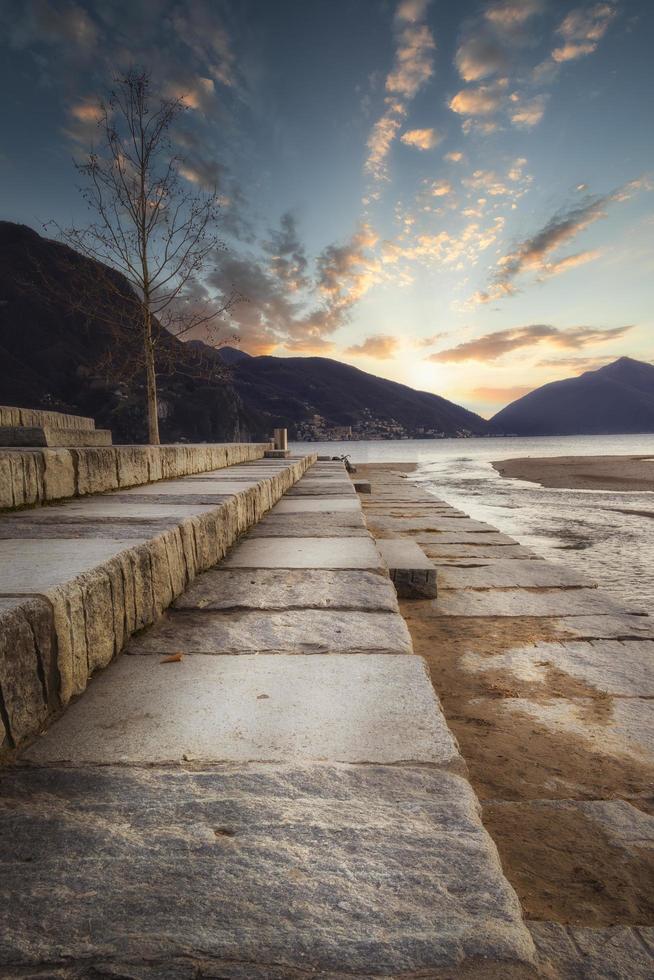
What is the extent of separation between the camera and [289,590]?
81.4 inches

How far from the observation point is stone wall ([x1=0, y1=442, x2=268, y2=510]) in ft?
7.79

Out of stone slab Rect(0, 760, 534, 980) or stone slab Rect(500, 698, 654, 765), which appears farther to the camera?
stone slab Rect(500, 698, 654, 765)

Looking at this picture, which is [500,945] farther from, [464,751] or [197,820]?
[464,751]

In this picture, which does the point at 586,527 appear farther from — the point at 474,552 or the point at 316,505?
the point at 316,505

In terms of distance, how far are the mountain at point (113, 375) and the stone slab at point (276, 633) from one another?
7.34m

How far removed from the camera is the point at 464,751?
5.67 ft

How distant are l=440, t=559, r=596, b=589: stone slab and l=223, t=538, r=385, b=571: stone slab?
1.49 metres

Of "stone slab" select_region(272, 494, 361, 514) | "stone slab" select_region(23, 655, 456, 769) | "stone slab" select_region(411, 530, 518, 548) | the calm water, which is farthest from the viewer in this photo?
"stone slab" select_region(411, 530, 518, 548)

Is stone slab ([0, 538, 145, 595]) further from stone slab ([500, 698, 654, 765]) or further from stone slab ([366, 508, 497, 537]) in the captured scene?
stone slab ([366, 508, 497, 537])

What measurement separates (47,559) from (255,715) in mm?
848

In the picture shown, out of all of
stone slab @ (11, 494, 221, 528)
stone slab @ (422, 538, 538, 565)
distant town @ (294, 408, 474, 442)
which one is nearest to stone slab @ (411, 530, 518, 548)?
stone slab @ (422, 538, 538, 565)

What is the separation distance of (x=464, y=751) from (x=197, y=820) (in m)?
1.23

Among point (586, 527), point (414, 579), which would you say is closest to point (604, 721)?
point (414, 579)

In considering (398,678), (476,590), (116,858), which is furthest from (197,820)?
(476,590)
